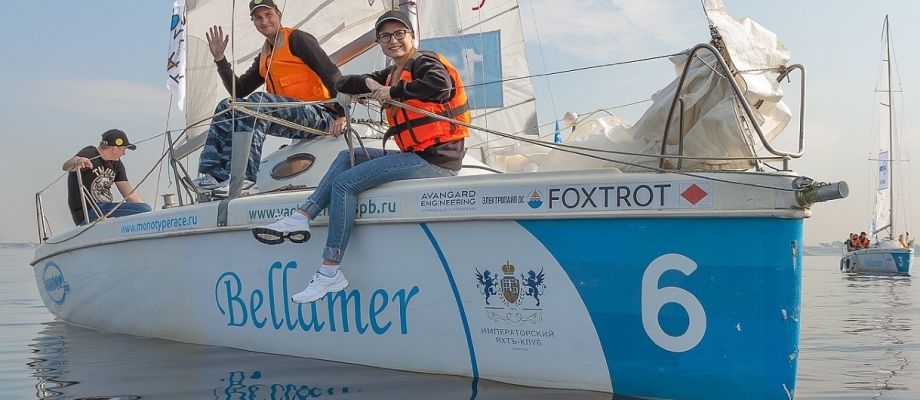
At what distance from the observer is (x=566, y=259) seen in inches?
171

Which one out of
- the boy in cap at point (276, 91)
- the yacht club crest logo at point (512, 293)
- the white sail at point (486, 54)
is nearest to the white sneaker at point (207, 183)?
the boy in cap at point (276, 91)

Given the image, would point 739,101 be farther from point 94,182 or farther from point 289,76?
point 94,182

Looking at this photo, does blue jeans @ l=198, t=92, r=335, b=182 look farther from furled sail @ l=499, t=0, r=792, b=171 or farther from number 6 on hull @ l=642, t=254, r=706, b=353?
number 6 on hull @ l=642, t=254, r=706, b=353

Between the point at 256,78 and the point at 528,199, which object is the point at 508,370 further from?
the point at 256,78

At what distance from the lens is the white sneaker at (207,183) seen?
6.38 metres

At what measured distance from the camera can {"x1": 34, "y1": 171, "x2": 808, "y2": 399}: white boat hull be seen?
157 inches

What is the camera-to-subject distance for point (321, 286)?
4898 mm

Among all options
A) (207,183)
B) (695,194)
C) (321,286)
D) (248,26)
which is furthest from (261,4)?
(695,194)

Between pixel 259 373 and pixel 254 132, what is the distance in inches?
72.1

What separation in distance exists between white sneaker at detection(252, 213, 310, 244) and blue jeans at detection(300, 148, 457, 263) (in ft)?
0.22

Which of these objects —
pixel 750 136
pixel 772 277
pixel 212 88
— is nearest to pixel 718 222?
pixel 772 277

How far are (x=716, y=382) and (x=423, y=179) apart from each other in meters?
1.86

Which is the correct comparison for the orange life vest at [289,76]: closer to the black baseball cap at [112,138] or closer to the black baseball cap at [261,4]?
the black baseball cap at [261,4]

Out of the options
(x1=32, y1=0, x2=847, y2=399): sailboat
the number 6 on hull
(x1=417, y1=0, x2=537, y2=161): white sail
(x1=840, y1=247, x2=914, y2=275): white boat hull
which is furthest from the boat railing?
(x1=840, y1=247, x2=914, y2=275): white boat hull
